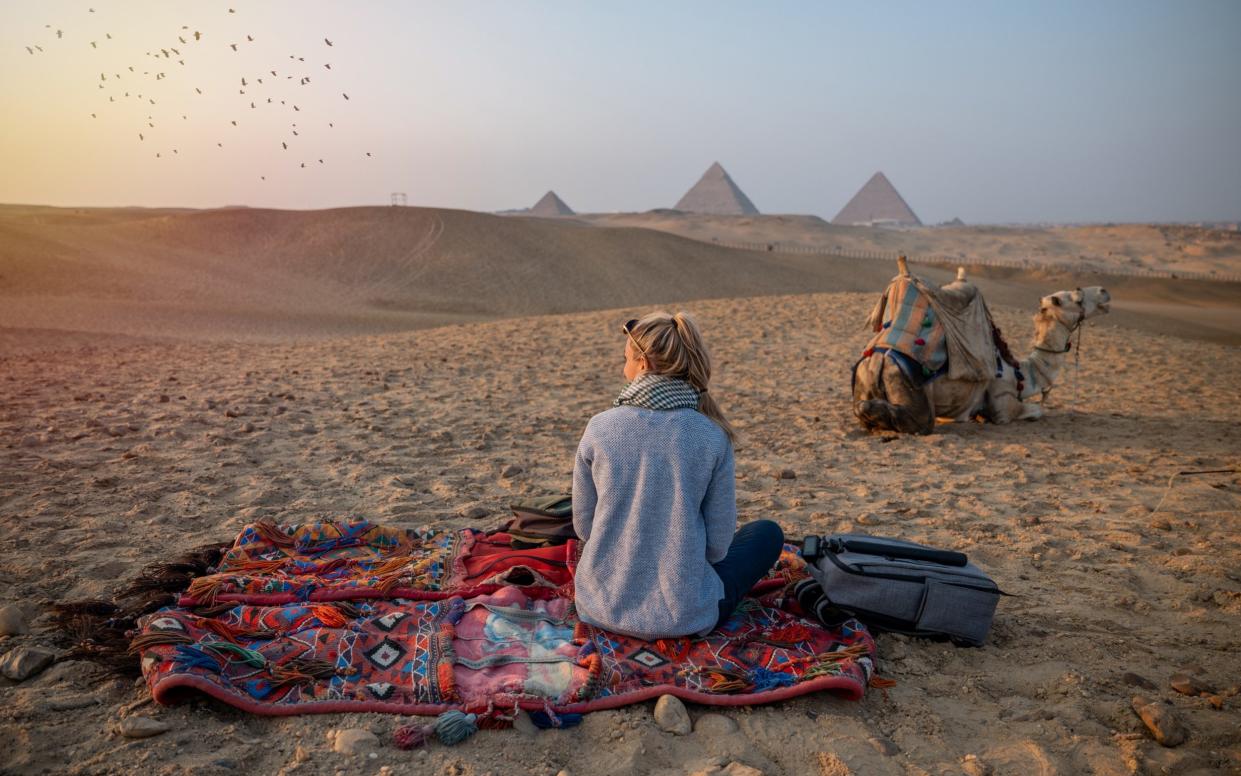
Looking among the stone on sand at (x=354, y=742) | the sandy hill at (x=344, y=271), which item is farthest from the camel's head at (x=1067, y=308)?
the sandy hill at (x=344, y=271)

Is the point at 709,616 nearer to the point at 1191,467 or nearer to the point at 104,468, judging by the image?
the point at 104,468

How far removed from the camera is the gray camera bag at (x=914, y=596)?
156 inches

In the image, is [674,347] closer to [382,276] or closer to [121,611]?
[121,611]

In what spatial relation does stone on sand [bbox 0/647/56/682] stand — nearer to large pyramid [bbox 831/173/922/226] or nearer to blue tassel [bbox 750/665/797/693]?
blue tassel [bbox 750/665/797/693]

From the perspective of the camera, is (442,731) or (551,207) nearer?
(442,731)

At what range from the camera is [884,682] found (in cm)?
362

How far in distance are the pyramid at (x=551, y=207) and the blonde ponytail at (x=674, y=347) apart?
492ft

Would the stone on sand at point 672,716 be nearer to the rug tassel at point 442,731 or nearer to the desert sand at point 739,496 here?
the desert sand at point 739,496

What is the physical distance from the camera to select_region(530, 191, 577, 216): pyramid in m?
153

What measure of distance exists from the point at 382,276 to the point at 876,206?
159m

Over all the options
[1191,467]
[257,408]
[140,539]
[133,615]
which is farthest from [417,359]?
[1191,467]

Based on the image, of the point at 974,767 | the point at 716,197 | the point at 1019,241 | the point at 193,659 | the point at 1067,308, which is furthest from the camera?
the point at 716,197

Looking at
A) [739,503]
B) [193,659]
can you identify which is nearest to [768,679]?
[193,659]

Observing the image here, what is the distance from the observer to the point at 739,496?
6.28 meters
